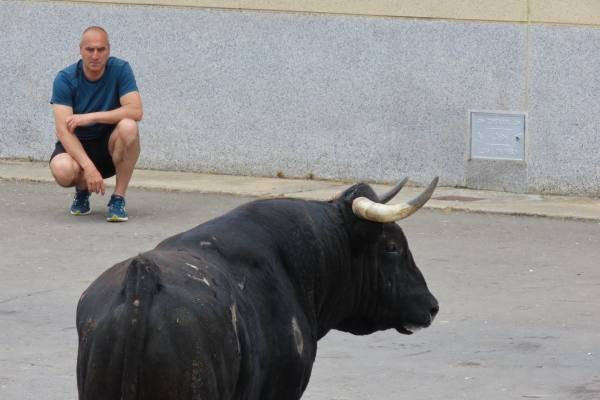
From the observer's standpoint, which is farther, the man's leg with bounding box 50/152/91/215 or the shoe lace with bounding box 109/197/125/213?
the shoe lace with bounding box 109/197/125/213

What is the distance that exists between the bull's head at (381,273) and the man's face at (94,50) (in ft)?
18.7

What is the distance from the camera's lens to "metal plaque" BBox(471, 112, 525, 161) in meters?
12.4

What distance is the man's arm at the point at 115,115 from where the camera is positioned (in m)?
10.8

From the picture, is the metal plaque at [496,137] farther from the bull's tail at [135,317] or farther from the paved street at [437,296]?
the bull's tail at [135,317]

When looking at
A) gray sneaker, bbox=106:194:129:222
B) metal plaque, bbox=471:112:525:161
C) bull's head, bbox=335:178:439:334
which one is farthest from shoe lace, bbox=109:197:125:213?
bull's head, bbox=335:178:439:334

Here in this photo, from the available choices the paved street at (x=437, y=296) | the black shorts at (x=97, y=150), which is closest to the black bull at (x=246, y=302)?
the paved street at (x=437, y=296)

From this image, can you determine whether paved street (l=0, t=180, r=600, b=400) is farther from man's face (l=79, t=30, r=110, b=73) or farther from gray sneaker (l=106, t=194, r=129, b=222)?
man's face (l=79, t=30, r=110, b=73)

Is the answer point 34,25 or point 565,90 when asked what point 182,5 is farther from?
point 565,90

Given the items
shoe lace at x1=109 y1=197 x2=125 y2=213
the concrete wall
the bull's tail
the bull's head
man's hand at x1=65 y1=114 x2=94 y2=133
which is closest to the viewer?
the bull's tail

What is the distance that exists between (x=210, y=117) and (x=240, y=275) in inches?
339

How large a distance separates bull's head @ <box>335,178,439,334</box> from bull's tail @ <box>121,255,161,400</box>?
1198 millimetres

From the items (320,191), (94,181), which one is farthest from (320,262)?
(320,191)

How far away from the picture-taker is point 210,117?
1334cm

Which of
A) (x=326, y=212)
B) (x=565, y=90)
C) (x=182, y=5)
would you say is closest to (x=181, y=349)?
(x=326, y=212)
